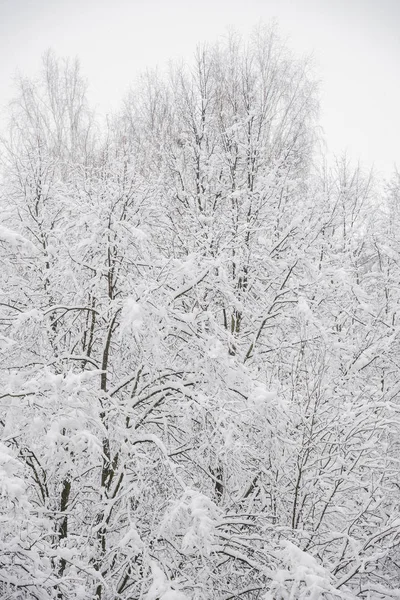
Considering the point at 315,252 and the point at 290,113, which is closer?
the point at 315,252

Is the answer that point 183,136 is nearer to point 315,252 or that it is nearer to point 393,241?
point 315,252

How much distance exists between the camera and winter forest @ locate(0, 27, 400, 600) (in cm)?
336

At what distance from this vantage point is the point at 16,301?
5.12m

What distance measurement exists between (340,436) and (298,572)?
2033 millimetres

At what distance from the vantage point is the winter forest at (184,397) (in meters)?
3.36

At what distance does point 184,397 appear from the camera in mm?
4488

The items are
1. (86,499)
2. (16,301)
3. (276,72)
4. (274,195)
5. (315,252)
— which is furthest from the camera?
(276,72)

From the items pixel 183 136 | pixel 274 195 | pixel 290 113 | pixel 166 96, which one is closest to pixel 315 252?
pixel 274 195

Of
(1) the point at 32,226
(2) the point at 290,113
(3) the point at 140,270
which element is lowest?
(3) the point at 140,270

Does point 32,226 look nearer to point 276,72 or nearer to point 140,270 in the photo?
point 140,270

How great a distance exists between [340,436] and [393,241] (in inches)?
179

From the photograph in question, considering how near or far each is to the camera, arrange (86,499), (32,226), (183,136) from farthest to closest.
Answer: (183,136), (32,226), (86,499)

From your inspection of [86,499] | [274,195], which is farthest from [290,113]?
[86,499]

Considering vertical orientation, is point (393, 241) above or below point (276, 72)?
below
